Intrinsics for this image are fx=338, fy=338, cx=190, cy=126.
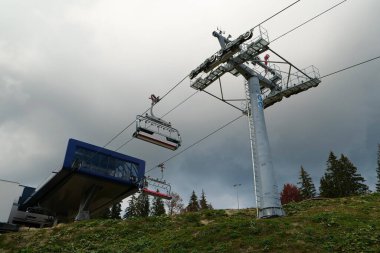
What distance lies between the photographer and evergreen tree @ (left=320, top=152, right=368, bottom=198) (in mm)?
70750

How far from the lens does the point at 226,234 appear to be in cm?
1997

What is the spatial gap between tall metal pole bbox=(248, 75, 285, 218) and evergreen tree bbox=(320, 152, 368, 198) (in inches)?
2082

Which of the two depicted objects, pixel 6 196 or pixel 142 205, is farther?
pixel 142 205

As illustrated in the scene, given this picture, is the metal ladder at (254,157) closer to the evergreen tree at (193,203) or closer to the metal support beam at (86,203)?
the metal support beam at (86,203)

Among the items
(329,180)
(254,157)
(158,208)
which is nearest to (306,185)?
(329,180)

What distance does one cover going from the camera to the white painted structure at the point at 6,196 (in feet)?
169

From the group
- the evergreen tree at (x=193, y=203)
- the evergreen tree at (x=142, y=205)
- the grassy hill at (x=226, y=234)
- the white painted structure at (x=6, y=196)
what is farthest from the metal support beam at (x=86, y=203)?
the evergreen tree at (x=193, y=203)

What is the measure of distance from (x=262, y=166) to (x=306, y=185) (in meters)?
65.8

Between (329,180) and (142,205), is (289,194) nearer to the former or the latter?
(329,180)

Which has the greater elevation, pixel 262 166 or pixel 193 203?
pixel 193 203

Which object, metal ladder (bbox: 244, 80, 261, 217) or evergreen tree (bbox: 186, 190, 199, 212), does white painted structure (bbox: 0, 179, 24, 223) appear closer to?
metal ladder (bbox: 244, 80, 261, 217)

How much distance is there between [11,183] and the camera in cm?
5425

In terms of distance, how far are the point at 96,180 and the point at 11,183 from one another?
601 inches

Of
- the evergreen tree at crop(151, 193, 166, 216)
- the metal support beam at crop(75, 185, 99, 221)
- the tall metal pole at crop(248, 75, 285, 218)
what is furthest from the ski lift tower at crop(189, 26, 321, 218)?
the evergreen tree at crop(151, 193, 166, 216)
